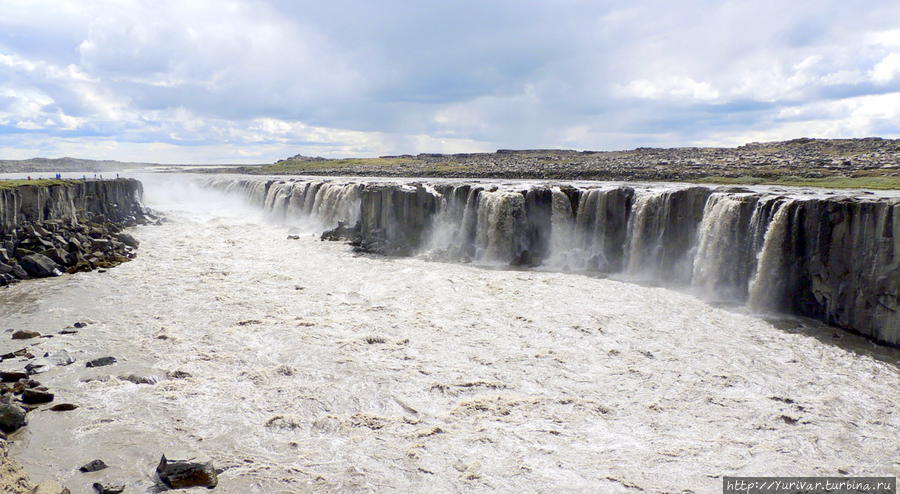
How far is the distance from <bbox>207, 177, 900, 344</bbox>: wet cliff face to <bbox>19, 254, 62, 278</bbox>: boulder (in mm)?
17290

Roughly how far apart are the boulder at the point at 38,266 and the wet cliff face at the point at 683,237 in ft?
56.7

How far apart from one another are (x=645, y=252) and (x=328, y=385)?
19.9 meters

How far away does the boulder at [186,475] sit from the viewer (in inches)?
401

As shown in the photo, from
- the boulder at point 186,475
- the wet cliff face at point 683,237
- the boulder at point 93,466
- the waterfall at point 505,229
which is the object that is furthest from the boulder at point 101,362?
the waterfall at point 505,229

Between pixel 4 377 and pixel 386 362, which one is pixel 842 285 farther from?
pixel 4 377

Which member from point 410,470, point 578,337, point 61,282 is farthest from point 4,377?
point 578,337

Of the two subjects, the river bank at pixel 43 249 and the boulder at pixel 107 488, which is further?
the river bank at pixel 43 249

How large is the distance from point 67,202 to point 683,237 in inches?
1560

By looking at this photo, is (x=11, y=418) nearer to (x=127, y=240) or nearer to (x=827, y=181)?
(x=127, y=240)

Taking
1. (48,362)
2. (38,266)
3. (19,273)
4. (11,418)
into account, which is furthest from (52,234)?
(11,418)

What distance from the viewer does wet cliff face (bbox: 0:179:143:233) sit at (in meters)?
29.6

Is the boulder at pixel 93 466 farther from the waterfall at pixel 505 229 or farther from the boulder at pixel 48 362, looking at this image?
the waterfall at pixel 505 229

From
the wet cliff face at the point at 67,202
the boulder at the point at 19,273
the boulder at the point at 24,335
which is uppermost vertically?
the wet cliff face at the point at 67,202

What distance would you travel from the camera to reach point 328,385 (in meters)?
14.9
